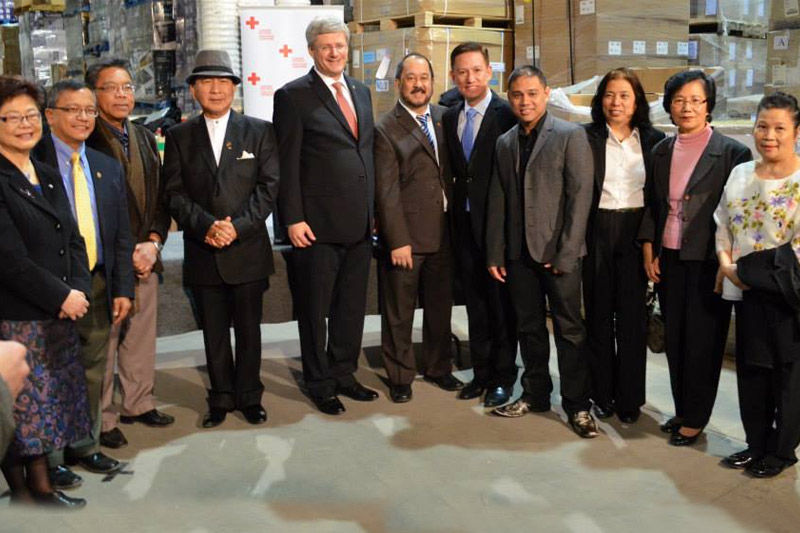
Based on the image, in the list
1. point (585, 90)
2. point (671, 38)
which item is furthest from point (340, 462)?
point (671, 38)

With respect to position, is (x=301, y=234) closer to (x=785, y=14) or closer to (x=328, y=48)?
(x=328, y=48)

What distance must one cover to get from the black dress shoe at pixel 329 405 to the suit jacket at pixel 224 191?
0.67 metres

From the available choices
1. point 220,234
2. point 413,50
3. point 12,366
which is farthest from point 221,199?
point 413,50

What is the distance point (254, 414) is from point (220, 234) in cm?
83

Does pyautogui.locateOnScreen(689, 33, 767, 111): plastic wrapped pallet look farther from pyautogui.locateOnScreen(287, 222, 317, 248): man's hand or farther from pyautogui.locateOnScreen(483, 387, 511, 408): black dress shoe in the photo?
pyautogui.locateOnScreen(287, 222, 317, 248): man's hand

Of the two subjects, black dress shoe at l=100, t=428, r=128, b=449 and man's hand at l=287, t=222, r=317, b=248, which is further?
man's hand at l=287, t=222, r=317, b=248

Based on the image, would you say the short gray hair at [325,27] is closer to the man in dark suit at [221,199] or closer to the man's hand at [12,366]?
the man in dark suit at [221,199]

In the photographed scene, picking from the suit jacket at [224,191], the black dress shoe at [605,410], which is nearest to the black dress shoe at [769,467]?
the black dress shoe at [605,410]

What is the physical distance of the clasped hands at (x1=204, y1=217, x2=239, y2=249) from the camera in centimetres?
379

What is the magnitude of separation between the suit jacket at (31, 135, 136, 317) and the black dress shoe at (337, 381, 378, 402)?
1248mm

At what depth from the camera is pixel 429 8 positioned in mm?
6254

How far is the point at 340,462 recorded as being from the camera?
3568 millimetres

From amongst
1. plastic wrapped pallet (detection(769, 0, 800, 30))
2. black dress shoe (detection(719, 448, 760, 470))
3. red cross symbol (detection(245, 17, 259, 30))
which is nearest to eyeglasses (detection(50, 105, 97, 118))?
black dress shoe (detection(719, 448, 760, 470))

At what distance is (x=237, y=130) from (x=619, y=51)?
340cm
